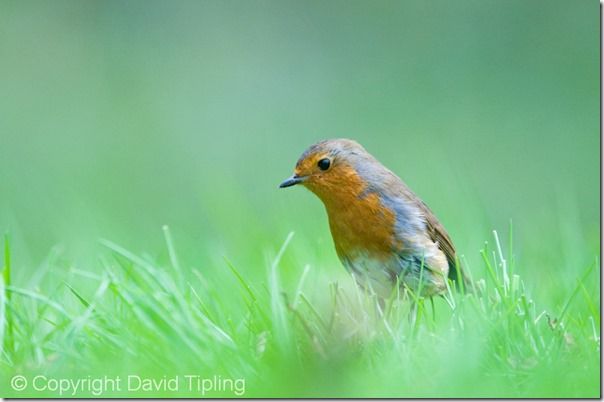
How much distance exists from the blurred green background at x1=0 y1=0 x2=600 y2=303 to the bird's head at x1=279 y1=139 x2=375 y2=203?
3318 mm

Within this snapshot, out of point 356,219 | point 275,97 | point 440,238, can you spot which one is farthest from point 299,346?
point 275,97

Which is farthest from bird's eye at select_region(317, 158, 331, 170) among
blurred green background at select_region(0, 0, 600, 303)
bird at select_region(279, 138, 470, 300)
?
blurred green background at select_region(0, 0, 600, 303)

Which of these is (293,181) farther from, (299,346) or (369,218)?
(299,346)

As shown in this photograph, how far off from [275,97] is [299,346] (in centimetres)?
827

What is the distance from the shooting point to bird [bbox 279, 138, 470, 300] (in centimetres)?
431

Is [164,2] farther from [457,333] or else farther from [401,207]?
[457,333]

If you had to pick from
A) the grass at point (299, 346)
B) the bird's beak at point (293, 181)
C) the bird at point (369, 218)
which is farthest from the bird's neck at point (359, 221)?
the grass at point (299, 346)

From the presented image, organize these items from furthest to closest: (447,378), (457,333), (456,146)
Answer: (456,146), (457,333), (447,378)

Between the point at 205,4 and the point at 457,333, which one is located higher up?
the point at 205,4

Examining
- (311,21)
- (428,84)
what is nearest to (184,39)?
(311,21)

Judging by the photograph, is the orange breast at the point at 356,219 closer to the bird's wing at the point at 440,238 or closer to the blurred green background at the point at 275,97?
the bird's wing at the point at 440,238

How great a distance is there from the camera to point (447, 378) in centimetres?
300

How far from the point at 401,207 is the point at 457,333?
1.25 meters

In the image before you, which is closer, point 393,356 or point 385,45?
point 393,356
